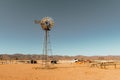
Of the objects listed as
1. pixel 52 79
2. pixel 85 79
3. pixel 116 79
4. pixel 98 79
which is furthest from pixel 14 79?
pixel 116 79

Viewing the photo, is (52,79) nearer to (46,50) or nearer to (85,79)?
(85,79)

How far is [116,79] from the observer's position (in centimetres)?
1573

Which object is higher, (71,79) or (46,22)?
(46,22)

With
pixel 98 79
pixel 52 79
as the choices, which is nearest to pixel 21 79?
pixel 52 79

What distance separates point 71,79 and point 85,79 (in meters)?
1.25

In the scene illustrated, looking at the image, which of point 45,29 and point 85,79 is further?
point 45,29

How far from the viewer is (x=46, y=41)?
104 ft

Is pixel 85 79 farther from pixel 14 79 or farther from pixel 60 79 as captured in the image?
pixel 14 79

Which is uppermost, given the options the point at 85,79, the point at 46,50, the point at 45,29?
the point at 45,29

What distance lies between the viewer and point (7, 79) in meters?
15.7

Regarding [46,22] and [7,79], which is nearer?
[7,79]

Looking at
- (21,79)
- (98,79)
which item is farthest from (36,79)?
(98,79)

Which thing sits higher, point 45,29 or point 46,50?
point 45,29

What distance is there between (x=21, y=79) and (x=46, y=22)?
17762 mm
